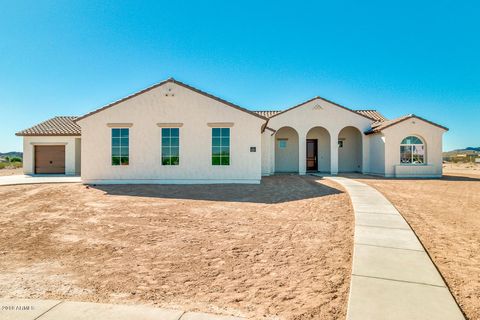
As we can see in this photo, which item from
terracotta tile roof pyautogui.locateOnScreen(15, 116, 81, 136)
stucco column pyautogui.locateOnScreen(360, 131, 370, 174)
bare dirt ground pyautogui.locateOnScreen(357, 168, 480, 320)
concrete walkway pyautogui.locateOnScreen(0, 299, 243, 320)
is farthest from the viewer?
stucco column pyautogui.locateOnScreen(360, 131, 370, 174)

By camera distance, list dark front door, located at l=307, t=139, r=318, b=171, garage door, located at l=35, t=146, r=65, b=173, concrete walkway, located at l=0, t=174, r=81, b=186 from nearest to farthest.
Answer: concrete walkway, located at l=0, t=174, r=81, b=186, garage door, located at l=35, t=146, r=65, b=173, dark front door, located at l=307, t=139, r=318, b=171

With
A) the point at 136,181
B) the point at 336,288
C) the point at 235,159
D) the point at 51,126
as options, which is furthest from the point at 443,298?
the point at 51,126

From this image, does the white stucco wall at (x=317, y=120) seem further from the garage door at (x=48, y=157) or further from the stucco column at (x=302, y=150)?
the garage door at (x=48, y=157)

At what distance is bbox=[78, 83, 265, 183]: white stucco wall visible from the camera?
14.1 metres

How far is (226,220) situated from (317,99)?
16.0 metres

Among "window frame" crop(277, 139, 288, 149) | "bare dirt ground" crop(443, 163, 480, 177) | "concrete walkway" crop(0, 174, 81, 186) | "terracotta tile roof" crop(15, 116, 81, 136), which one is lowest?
"concrete walkway" crop(0, 174, 81, 186)

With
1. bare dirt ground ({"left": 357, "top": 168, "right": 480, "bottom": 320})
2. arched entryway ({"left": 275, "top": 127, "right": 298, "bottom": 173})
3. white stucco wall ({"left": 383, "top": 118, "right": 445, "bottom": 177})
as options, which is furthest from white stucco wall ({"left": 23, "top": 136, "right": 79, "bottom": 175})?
white stucco wall ({"left": 383, "top": 118, "right": 445, "bottom": 177})

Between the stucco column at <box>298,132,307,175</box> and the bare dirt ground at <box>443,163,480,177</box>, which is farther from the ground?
the stucco column at <box>298,132,307,175</box>

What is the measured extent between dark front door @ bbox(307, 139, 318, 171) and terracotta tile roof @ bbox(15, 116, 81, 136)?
60.3 feet

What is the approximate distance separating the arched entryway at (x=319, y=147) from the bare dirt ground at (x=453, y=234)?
1159 centimetres

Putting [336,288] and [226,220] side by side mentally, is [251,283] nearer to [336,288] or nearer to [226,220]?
[336,288]

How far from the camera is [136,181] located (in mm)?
14281

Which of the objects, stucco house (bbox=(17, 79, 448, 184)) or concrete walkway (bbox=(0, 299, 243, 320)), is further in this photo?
stucco house (bbox=(17, 79, 448, 184))

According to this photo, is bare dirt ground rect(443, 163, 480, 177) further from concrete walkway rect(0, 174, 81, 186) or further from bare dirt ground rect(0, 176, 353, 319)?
concrete walkway rect(0, 174, 81, 186)
